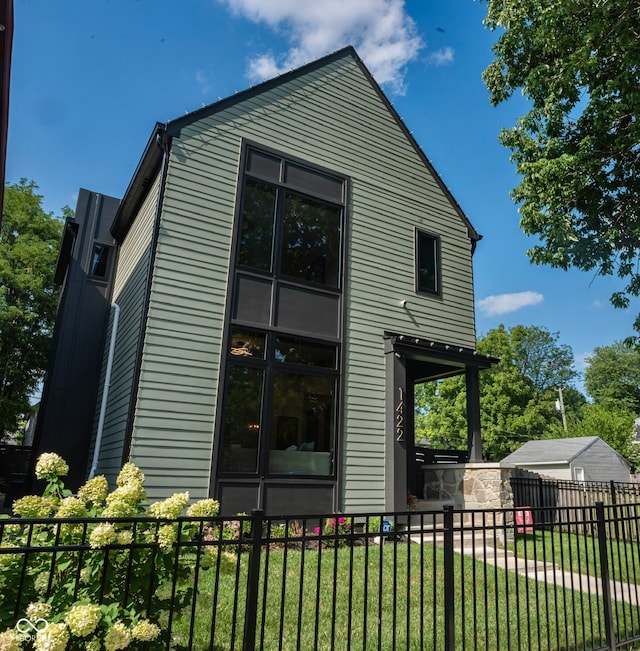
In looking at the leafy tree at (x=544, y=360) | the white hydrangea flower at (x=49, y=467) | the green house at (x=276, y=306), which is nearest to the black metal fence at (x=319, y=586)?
the white hydrangea flower at (x=49, y=467)

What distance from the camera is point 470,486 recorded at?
32.1 ft

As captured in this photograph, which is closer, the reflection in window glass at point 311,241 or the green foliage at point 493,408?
the reflection in window glass at point 311,241

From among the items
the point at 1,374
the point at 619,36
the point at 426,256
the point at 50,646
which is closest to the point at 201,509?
the point at 50,646

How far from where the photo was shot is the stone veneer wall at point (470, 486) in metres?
9.38

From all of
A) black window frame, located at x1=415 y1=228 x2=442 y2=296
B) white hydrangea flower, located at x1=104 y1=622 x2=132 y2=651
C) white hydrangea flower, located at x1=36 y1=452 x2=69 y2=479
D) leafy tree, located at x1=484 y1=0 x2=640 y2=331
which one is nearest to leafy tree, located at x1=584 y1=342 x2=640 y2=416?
leafy tree, located at x1=484 y1=0 x2=640 y2=331

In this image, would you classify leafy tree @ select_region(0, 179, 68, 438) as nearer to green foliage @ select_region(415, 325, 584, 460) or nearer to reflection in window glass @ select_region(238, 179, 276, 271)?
reflection in window glass @ select_region(238, 179, 276, 271)

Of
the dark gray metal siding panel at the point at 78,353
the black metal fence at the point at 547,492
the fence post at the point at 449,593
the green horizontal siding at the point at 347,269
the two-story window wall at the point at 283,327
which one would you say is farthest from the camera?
the black metal fence at the point at 547,492

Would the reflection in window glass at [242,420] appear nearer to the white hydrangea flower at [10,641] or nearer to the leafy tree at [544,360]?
the white hydrangea flower at [10,641]

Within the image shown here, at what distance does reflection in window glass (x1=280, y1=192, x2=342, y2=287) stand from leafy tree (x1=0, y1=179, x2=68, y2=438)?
13011 millimetres

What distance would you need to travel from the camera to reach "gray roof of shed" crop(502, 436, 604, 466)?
29438 millimetres

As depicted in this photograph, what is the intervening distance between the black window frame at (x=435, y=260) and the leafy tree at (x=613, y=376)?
46434mm

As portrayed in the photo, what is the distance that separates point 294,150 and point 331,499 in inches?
259

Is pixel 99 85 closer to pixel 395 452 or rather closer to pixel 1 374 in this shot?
pixel 395 452

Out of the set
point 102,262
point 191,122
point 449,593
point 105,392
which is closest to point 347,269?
point 191,122
